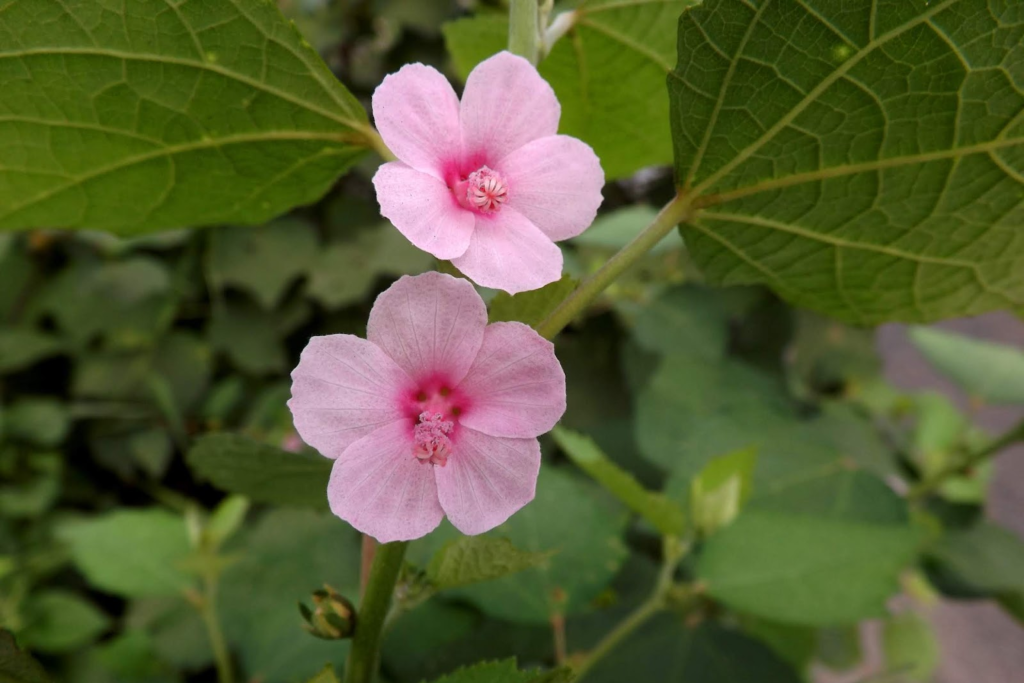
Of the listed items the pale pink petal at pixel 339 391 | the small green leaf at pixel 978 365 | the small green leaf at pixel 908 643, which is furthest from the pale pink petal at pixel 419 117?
the small green leaf at pixel 908 643

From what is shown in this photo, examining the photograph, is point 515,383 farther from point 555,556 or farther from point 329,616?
point 555,556

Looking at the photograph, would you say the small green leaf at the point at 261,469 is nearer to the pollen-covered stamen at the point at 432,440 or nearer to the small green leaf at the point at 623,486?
the pollen-covered stamen at the point at 432,440

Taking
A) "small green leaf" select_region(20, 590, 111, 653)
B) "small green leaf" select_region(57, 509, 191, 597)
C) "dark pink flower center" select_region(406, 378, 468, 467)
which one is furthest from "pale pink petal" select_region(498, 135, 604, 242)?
"small green leaf" select_region(20, 590, 111, 653)

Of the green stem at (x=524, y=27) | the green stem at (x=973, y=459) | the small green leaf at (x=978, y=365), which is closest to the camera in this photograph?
the green stem at (x=524, y=27)

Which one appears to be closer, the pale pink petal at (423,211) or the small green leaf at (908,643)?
the pale pink petal at (423,211)

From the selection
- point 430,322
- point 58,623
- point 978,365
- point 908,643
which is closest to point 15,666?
point 430,322

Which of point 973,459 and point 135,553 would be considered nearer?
point 135,553

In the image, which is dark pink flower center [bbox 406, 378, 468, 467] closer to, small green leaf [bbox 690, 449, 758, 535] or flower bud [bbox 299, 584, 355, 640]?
flower bud [bbox 299, 584, 355, 640]
